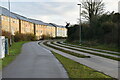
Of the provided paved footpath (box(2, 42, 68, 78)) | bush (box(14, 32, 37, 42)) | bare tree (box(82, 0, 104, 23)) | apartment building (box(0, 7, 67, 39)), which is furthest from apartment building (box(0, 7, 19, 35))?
paved footpath (box(2, 42, 68, 78))

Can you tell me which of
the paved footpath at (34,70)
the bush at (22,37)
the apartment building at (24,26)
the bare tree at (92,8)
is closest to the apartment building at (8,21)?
the apartment building at (24,26)

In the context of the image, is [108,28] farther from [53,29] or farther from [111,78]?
[53,29]

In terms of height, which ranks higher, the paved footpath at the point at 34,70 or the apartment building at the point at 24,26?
the apartment building at the point at 24,26

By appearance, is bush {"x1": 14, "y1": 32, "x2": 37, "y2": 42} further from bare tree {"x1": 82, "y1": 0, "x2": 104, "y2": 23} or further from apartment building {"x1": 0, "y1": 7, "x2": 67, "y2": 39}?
bare tree {"x1": 82, "y1": 0, "x2": 104, "y2": 23}

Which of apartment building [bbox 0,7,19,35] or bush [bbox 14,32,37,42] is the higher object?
apartment building [bbox 0,7,19,35]

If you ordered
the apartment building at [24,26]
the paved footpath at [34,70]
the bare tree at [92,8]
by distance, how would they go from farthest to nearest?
the apartment building at [24,26], the bare tree at [92,8], the paved footpath at [34,70]

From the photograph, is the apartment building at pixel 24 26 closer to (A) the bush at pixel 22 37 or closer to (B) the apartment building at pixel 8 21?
(B) the apartment building at pixel 8 21

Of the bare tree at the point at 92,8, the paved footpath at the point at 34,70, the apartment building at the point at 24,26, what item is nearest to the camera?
the paved footpath at the point at 34,70

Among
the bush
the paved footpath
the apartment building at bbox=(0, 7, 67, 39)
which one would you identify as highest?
the apartment building at bbox=(0, 7, 67, 39)

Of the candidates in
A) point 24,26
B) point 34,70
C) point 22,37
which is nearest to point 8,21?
point 22,37

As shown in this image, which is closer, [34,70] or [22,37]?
[34,70]

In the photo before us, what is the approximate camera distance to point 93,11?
43906 millimetres

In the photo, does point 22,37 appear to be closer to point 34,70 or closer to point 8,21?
point 8,21

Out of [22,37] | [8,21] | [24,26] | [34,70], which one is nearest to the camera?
[34,70]
